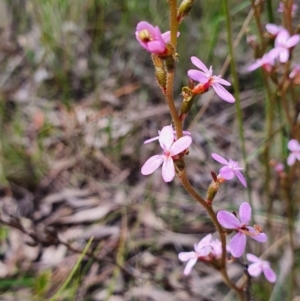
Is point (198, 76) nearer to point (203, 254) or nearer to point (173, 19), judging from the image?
point (173, 19)

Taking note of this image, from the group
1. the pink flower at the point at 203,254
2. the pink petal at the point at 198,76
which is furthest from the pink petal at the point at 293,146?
the pink petal at the point at 198,76

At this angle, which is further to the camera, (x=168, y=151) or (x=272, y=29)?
(x=272, y=29)

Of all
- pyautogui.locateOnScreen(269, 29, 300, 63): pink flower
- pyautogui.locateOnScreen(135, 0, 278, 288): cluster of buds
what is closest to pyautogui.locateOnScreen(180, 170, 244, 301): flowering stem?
pyautogui.locateOnScreen(135, 0, 278, 288): cluster of buds

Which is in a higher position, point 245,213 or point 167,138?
point 167,138

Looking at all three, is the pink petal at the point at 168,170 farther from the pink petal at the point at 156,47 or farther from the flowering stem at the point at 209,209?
the pink petal at the point at 156,47

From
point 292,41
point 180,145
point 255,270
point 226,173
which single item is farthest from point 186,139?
point 292,41

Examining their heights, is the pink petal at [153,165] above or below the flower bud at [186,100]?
below

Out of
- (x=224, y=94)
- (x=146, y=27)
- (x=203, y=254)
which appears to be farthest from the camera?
(x=203, y=254)
